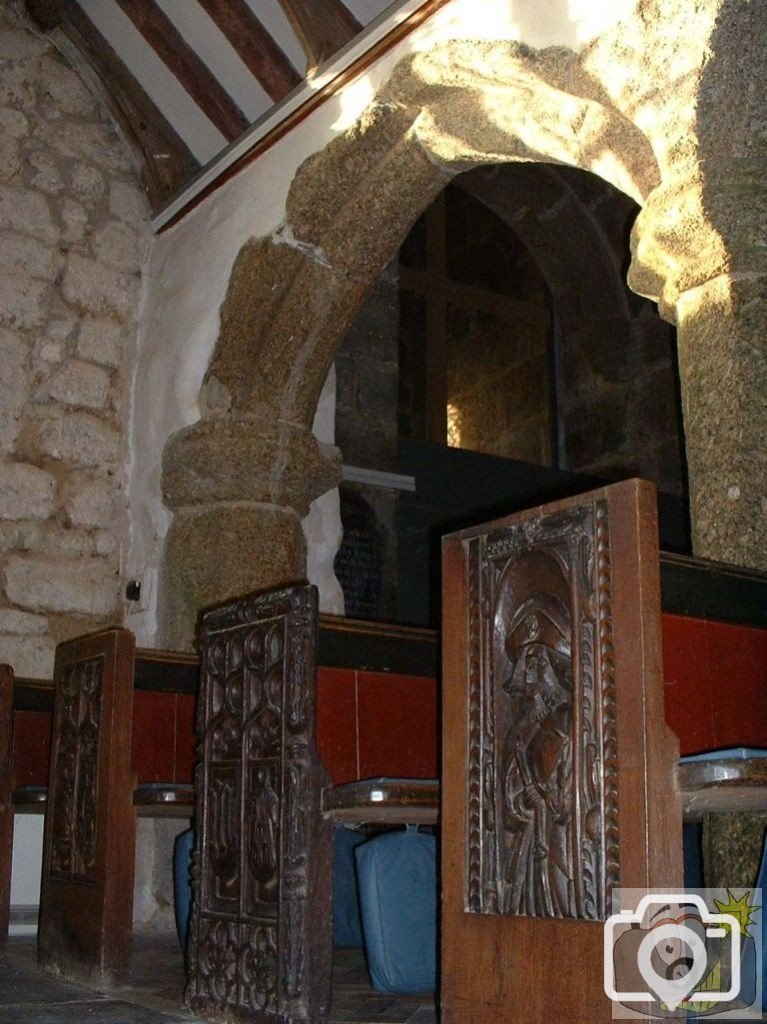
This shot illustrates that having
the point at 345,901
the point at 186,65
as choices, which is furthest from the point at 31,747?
the point at 186,65

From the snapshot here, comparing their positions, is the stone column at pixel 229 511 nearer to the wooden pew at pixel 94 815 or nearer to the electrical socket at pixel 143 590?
the electrical socket at pixel 143 590

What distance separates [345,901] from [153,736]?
689 millimetres

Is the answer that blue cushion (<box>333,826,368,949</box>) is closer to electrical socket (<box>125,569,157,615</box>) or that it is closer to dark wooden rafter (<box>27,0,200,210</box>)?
electrical socket (<box>125,569,157,615</box>)

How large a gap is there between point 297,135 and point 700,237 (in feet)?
6.27

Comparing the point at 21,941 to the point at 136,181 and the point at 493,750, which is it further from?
the point at 136,181

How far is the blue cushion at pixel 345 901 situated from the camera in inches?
127

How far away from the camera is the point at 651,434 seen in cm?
658

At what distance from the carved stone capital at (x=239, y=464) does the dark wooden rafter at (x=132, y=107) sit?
1.12m

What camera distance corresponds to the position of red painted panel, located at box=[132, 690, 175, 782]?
3.17m

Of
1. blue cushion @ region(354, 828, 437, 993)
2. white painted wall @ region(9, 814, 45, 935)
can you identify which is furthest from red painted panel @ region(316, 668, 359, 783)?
white painted wall @ region(9, 814, 45, 935)

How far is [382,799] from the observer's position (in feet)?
6.48

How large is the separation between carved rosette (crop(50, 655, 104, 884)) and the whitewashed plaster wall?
4.86 ft

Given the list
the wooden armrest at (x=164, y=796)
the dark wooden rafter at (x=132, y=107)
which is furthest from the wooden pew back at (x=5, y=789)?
the dark wooden rafter at (x=132, y=107)

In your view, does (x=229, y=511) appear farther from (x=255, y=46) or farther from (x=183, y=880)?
(x=255, y=46)
